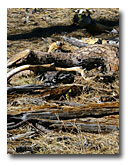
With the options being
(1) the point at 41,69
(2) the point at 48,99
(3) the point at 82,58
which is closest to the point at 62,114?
(2) the point at 48,99

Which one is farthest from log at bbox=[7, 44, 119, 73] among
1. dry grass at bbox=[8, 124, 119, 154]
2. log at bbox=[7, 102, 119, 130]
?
dry grass at bbox=[8, 124, 119, 154]

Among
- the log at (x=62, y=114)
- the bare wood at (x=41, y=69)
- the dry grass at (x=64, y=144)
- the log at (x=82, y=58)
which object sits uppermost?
the log at (x=82, y=58)

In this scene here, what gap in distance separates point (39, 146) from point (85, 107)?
0.57m

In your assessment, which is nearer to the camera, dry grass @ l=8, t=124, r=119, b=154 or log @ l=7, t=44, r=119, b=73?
dry grass @ l=8, t=124, r=119, b=154

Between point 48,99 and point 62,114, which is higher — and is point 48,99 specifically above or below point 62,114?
above

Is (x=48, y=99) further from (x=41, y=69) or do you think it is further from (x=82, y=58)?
(x=82, y=58)

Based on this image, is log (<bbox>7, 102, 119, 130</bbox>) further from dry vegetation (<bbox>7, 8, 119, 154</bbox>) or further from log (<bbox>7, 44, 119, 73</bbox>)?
log (<bbox>7, 44, 119, 73</bbox>)

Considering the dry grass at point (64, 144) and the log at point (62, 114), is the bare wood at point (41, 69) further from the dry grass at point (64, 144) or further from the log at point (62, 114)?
the dry grass at point (64, 144)

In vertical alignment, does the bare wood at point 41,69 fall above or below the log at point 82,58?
below

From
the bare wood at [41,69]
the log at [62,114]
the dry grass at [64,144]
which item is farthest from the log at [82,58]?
the dry grass at [64,144]

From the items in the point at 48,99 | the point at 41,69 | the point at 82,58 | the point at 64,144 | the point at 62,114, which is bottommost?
the point at 64,144
